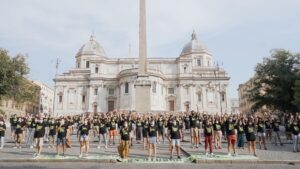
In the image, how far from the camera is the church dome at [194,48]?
73625 mm

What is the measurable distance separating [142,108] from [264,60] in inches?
881

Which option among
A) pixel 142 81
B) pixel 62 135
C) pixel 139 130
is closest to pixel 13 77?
pixel 142 81

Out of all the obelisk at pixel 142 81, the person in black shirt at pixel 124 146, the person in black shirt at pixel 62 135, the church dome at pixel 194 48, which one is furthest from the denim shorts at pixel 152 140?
the church dome at pixel 194 48

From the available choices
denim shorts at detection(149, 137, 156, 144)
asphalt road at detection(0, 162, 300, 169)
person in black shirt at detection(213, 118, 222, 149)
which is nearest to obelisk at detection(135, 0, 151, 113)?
person in black shirt at detection(213, 118, 222, 149)

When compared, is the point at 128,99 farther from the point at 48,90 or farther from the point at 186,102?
the point at 48,90

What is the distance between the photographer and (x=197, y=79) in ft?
215

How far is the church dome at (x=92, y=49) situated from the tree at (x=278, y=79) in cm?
4515

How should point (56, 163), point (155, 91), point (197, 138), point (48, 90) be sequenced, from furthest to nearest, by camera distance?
point (48, 90) < point (155, 91) < point (197, 138) < point (56, 163)

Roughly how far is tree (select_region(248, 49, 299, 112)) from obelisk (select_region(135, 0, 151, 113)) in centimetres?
1999

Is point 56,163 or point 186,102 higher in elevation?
point 186,102

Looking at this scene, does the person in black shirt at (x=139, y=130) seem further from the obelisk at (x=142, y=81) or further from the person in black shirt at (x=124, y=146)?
the obelisk at (x=142, y=81)

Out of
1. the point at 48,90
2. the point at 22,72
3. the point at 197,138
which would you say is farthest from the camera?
the point at 48,90

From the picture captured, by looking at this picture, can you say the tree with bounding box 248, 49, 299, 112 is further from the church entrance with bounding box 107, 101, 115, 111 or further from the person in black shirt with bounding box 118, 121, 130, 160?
the church entrance with bounding box 107, 101, 115, 111

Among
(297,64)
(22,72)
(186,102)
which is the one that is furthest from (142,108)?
(186,102)
